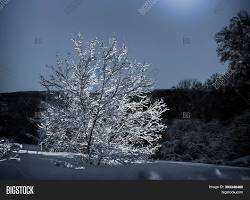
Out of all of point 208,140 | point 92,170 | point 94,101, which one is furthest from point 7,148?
point 208,140

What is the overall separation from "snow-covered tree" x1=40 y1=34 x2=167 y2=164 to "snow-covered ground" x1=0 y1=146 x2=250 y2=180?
0.22m

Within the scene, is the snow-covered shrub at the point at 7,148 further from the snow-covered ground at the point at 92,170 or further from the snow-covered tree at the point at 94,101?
the snow-covered tree at the point at 94,101

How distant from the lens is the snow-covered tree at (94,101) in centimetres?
411

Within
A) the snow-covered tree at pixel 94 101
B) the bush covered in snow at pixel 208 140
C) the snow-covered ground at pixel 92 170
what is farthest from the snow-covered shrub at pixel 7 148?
the bush covered in snow at pixel 208 140

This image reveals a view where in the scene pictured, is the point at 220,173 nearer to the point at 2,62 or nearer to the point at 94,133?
the point at 94,133

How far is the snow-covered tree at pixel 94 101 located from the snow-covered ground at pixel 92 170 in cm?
22

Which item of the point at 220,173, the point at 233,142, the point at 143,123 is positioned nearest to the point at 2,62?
the point at 143,123

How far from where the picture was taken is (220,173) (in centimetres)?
382

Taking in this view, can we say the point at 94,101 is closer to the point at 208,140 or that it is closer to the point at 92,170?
the point at 92,170

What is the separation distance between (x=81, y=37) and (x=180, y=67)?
46.3 inches

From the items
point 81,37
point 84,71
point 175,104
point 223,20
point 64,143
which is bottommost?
point 64,143

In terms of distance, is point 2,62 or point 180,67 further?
point 180,67

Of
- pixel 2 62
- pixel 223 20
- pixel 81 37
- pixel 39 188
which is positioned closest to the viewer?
pixel 39 188

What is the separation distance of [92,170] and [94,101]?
89 cm
